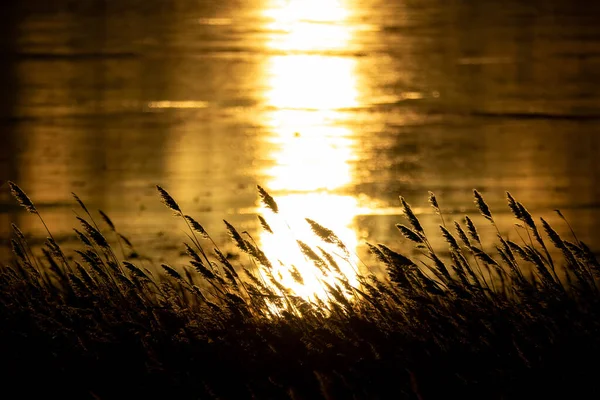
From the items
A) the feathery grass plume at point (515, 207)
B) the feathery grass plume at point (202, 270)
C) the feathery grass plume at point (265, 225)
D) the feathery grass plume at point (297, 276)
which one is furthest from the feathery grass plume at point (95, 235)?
the feathery grass plume at point (515, 207)

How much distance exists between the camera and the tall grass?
2.92 metres

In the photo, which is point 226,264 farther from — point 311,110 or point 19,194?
point 311,110

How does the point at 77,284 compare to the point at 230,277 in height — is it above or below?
below

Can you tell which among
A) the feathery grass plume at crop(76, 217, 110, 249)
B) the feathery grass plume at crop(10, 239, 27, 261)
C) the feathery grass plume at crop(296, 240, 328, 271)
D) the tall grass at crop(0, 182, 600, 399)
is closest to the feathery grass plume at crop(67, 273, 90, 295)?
the tall grass at crop(0, 182, 600, 399)

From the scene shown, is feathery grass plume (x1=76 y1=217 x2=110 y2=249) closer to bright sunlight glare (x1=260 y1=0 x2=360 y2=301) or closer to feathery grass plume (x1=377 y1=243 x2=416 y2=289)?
feathery grass plume (x1=377 y1=243 x2=416 y2=289)

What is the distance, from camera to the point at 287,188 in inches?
265

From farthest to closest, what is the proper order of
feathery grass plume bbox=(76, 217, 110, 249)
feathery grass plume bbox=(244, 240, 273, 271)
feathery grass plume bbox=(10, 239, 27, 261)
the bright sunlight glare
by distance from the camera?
the bright sunlight glare → feathery grass plume bbox=(10, 239, 27, 261) → feathery grass plume bbox=(76, 217, 110, 249) → feathery grass plume bbox=(244, 240, 273, 271)

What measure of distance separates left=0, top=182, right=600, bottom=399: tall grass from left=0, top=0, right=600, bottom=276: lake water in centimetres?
271

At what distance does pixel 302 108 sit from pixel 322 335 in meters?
5.18

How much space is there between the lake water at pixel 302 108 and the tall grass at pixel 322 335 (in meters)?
2.71

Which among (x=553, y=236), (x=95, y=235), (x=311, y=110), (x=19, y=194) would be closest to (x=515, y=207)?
(x=553, y=236)

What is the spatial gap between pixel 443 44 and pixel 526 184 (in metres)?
2.06

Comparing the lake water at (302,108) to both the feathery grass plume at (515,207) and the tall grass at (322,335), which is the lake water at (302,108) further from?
the feathery grass plume at (515,207)

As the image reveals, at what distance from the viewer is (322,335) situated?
10.1ft
